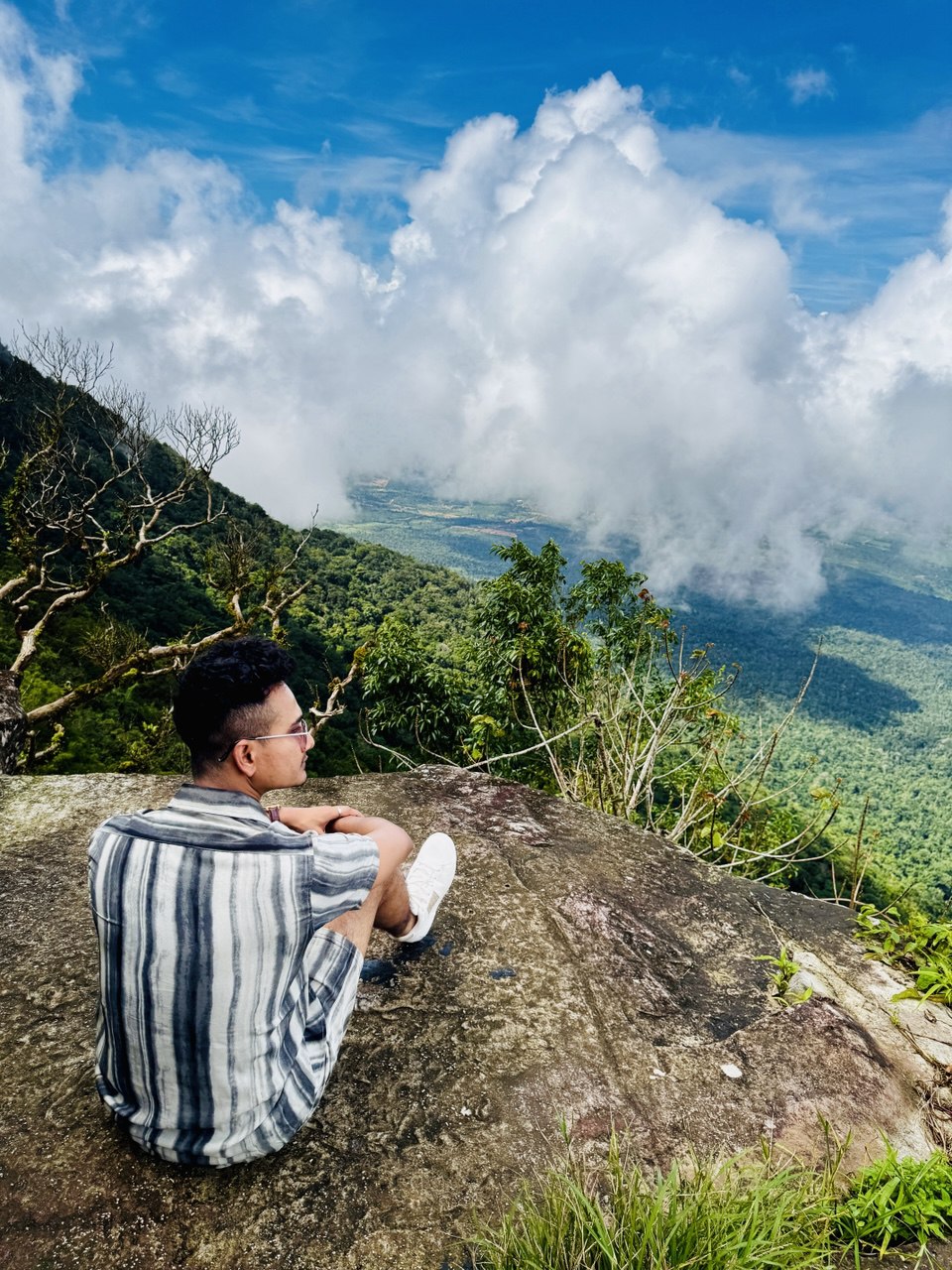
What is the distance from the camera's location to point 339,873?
200 cm

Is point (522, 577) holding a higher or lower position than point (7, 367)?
lower

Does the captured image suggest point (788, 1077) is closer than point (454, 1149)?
No

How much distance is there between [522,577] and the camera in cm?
1295

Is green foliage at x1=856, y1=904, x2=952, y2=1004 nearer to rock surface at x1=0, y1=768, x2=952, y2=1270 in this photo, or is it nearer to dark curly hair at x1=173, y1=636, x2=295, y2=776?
rock surface at x1=0, y1=768, x2=952, y2=1270

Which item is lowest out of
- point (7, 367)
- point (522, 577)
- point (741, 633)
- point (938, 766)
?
point (938, 766)

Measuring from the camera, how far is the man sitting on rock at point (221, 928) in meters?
1.79

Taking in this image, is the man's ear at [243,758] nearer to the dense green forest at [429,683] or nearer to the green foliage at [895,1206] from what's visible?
the green foliage at [895,1206]

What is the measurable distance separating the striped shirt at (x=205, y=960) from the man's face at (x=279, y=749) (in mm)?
78

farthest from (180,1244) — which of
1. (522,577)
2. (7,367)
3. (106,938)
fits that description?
(7,367)

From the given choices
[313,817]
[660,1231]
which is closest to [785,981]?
[660,1231]

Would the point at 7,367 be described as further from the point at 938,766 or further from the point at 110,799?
the point at 938,766

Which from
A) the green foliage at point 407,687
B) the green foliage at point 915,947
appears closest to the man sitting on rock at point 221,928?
the green foliage at point 915,947

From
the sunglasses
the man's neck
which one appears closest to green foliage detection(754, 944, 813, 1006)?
the sunglasses

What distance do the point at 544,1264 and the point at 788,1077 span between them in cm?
140
